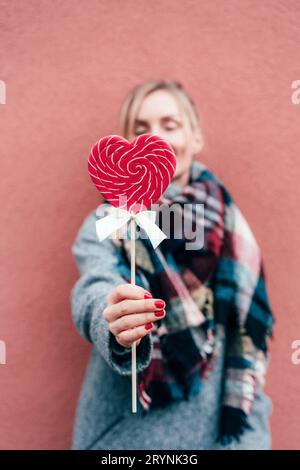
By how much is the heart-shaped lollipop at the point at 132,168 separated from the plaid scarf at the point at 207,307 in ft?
0.91

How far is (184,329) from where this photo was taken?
125 cm

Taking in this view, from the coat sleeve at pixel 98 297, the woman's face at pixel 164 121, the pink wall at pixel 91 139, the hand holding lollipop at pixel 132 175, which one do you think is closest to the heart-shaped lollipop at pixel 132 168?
the hand holding lollipop at pixel 132 175

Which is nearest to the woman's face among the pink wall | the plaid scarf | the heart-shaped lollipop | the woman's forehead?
the woman's forehead

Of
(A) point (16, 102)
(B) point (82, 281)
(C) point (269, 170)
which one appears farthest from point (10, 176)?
(C) point (269, 170)

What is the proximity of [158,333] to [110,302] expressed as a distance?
359mm

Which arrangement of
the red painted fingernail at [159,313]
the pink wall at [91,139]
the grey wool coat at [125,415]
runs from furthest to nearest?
the pink wall at [91,139], the grey wool coat at [125,415], the red painted fingernail at [159,313]

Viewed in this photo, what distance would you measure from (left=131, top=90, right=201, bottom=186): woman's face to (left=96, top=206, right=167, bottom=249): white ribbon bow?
41cm

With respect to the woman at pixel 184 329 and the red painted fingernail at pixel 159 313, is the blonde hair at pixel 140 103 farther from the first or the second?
the red painted fingernail at pixel 159 313

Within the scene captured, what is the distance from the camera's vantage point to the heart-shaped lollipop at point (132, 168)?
97cm

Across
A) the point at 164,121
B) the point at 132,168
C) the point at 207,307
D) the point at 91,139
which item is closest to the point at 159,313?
the point at 132,168

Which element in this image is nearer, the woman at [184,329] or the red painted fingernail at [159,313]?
the red painted fingernail at [159,313]

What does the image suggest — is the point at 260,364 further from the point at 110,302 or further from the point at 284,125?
the point at 284,125

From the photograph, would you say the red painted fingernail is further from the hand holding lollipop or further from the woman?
the woman
